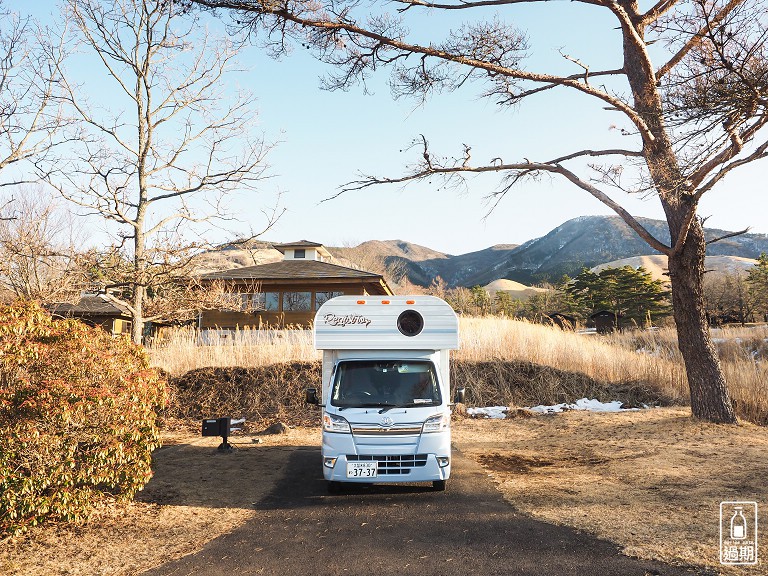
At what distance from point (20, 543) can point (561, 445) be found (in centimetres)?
954

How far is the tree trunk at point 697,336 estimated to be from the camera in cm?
1156

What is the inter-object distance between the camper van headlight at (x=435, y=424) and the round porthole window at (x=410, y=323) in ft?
4.54

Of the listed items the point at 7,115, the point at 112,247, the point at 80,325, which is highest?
the point at 7,115

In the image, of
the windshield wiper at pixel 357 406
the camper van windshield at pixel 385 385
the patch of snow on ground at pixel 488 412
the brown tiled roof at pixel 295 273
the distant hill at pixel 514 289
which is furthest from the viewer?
the distant hill at pixel 514 289

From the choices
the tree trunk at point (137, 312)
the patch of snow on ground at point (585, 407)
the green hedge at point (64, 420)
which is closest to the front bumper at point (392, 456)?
the green hedge at point (64, 420)

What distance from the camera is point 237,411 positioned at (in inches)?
665

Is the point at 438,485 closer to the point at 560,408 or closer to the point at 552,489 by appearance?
the point at 552,489

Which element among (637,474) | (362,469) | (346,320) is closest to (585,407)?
(637,474)

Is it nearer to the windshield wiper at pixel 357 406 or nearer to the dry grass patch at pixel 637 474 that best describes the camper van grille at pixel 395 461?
the windshield wiper at pixel 357 406

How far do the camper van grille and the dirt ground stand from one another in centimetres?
133

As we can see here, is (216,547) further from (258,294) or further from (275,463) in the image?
(258,294)

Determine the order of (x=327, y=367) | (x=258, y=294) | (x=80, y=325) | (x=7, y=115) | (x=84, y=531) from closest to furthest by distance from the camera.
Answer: (x=84, y=531) < (x=80, y=325) < (x=327, y=367) < (x=7, y=115) < (x=258, y=294)

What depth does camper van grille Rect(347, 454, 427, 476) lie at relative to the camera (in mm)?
7055

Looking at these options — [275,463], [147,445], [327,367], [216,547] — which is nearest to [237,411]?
→ [275,463]
